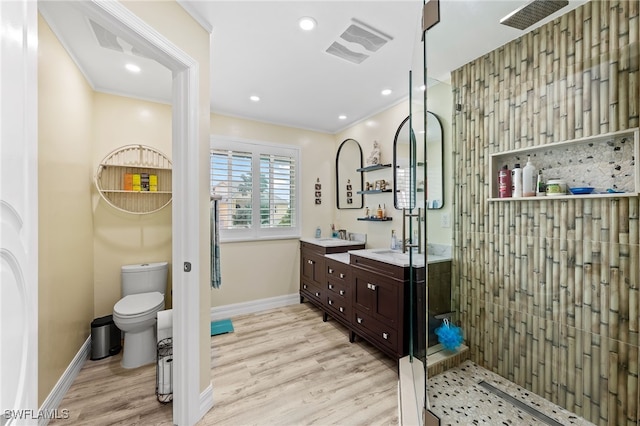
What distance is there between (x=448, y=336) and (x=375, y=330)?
589mm

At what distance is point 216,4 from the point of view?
1569 millimetres

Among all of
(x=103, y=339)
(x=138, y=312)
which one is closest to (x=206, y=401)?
(x=138, y=312)

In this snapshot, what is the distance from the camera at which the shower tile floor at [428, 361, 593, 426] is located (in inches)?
61.2

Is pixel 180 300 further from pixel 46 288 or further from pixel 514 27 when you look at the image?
pixel 514 27

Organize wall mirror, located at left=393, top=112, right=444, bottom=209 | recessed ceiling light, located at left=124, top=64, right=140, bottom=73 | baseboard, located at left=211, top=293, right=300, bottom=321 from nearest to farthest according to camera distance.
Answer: wall mirror, located at left=393, top=112, right=444, bottom=209, recessed ceiling light, located at left=124, top=64, right=140, bottom=73, baseboard, located at left=211, top=293, right=300, bottom=321

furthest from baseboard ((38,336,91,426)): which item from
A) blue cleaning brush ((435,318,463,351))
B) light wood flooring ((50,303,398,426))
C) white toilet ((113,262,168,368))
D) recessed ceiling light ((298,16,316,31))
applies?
recessed ceiling light ((298,16,316,31))

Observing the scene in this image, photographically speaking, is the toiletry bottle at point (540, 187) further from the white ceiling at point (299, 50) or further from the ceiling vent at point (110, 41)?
the ceiling vent at point (110, 41)

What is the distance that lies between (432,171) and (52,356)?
307 centimetres

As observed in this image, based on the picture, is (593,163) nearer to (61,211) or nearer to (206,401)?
(206,401)

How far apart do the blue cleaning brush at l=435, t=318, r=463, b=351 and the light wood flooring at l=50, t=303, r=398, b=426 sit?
485mm

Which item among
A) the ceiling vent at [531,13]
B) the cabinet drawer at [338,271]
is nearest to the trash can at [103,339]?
the cabinet drawer at [338,271]

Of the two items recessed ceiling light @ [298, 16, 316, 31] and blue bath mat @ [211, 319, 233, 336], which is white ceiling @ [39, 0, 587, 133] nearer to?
recessed ceiling light @ [298, 16, 316, 31]

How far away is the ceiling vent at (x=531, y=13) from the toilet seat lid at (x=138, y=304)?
11.3 ft

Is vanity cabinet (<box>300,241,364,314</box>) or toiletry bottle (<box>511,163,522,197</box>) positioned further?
vanity cabinet (<box>300,241,364,314</box>)
